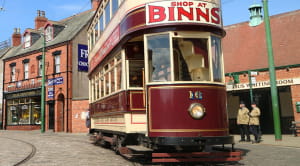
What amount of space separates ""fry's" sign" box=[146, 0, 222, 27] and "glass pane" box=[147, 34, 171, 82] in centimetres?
34

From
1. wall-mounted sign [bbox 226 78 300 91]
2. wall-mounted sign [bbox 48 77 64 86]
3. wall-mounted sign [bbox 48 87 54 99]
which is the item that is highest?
wall-mounted sign [bbox 48 77 64 86]

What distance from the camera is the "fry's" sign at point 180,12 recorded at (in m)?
6.04

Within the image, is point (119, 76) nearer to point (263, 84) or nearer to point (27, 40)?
point (263, 84)

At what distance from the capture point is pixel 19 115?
89.2ft

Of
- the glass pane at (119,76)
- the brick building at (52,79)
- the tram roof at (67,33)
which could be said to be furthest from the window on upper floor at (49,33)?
the glass pane at (119,76)

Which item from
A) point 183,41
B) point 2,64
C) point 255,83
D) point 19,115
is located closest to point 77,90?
point 19,115

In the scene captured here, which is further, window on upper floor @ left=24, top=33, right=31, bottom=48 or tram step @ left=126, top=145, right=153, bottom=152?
window on upper floor @ left=24, top=33, right=31, bottom=48

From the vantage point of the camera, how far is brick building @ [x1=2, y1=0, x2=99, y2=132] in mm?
23027

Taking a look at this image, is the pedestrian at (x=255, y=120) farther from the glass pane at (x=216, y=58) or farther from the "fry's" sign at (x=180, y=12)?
the "fry's" sign at (x=180, y=12)

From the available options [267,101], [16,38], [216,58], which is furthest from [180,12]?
[16,38]

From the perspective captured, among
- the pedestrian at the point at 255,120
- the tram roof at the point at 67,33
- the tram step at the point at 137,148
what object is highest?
the tram roof at the point at 67,33

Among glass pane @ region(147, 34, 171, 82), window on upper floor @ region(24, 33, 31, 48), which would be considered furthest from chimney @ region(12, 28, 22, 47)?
glass pane @ region(147, 34, 171, 82)

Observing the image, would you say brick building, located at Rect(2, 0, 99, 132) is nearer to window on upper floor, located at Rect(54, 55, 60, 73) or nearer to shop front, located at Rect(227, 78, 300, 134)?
window on upper floor, located at Rect(54, 55, 60, 73)

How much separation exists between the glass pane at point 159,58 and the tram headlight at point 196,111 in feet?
2.23
